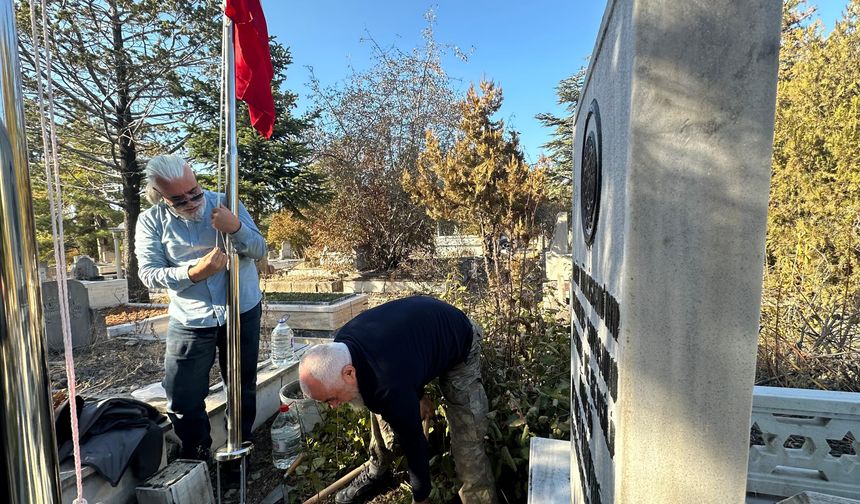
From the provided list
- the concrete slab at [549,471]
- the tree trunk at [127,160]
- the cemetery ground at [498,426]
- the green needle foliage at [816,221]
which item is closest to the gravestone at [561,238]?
the green needle foliage at [816,221]

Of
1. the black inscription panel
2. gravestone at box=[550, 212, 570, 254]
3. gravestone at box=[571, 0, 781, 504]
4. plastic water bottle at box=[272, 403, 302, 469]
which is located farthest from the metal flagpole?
gravestone at box=[550, 212, 570, 254]

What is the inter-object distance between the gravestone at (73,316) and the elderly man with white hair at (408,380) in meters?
4.89

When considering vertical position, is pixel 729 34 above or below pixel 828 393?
above

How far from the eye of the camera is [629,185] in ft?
3.24

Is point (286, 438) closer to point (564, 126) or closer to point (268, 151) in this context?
point (268, 151)

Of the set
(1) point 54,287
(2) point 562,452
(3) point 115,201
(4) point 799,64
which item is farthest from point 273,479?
(3) point 115,201

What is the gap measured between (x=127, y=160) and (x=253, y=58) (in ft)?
29.6

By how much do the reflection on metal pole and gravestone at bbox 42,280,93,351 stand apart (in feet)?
21.3

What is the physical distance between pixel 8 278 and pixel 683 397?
3.91 ft

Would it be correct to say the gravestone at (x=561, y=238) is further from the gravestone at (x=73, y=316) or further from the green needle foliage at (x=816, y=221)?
the gravestone at (x=73, y=316)

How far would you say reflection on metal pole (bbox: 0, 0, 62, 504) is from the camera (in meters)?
0.40

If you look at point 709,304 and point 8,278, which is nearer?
point 8,278

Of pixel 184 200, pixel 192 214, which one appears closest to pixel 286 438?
pixel 192 214

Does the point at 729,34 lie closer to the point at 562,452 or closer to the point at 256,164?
the point at 562,452
